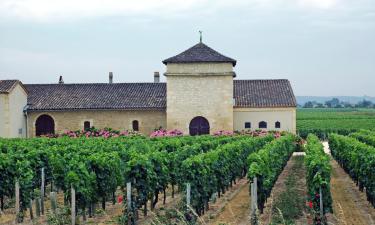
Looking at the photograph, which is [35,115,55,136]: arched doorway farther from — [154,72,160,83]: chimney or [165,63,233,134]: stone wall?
[154,72,160,83]: chimney

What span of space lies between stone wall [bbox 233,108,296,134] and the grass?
17324 mm

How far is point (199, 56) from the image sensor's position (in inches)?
1566

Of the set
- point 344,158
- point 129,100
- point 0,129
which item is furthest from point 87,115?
point 344,158

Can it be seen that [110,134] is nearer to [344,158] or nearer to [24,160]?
[344,158]

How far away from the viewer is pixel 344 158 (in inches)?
1015

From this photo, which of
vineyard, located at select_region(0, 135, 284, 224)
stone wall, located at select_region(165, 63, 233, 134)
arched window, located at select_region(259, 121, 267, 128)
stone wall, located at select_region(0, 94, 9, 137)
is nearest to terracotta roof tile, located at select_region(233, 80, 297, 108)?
arched window, located at select_region(259, 121, 267, 128)

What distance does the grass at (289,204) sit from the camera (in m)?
14.7

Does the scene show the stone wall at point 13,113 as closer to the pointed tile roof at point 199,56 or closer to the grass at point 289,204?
the pointed tile roof at point 199,56

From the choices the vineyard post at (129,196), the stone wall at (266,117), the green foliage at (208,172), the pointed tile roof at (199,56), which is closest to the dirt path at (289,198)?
the green foliage at (208,172)

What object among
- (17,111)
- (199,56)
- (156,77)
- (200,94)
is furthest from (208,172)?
(156,77)

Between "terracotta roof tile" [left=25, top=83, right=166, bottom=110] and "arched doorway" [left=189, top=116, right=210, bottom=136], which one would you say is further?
"terracotta roof tile" [left=25, top=83, right=166, bottom=110]

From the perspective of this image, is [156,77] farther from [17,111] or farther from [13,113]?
[13,113]

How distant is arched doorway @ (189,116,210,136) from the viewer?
39781mm

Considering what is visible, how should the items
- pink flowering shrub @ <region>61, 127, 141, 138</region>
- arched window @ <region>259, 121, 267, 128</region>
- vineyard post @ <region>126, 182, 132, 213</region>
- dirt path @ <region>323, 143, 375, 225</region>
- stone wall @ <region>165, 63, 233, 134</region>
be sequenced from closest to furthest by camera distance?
vineyard post @ <region>126, 182, 132, 213</region>, dirt path @ <region>323, 143, 375, 225</region>, pink flowering shrub @ <region>61, 127, 141, 138</region>, stone wall @ <region>165, 63, 233, 134</region>, arched window @ <region>259, 121, 267, 128</region>
